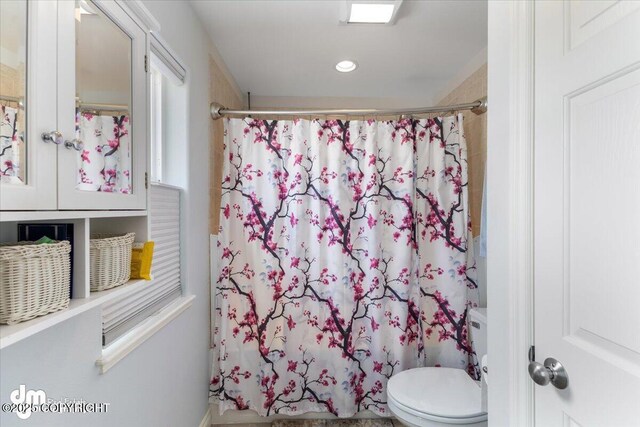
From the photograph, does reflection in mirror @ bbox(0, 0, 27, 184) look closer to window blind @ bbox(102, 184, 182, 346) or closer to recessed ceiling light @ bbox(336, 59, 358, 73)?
window blind @ bbox(102, 184, 182, 346)

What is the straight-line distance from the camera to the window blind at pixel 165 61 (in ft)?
4.15

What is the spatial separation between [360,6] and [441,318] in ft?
5.78

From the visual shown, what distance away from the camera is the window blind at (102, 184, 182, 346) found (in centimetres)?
108

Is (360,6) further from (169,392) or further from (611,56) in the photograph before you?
(169,392)

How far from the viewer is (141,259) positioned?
96 centimetres

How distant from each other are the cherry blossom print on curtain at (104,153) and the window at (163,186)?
398 mm

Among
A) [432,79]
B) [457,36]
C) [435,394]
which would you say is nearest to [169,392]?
[435,394]

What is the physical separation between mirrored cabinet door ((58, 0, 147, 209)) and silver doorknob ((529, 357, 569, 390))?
3.57 feet

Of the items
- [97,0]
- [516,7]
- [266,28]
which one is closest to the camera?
[97,0]

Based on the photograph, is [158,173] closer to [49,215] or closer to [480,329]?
[49,215]

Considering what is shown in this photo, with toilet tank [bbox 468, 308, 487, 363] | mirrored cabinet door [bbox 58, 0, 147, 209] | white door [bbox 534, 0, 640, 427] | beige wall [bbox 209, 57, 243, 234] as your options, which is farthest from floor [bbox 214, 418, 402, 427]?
mirrored cabinet door [bbox 58, 0, 147, 209]

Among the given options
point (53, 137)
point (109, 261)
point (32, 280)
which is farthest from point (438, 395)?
point (53, 137)

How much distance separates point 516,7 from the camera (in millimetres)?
856

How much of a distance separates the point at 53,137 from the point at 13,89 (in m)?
0.09
